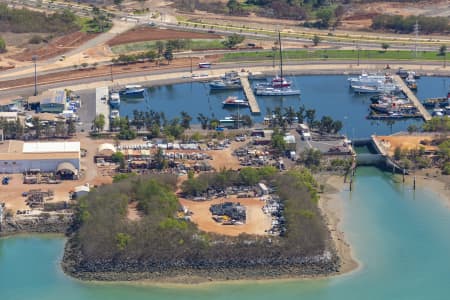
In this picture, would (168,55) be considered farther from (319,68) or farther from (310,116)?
(310,116)

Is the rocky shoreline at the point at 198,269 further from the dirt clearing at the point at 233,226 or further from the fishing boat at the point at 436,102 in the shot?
the fishing boat at the point at 436,102

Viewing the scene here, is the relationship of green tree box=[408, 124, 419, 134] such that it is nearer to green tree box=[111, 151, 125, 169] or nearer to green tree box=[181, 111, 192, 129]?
green tree box=[181, 111, 192, 129]

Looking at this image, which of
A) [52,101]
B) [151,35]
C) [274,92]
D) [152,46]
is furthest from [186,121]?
[151,35]

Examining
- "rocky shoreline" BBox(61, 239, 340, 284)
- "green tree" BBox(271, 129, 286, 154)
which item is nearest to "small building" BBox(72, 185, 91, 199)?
"rocky shoreline" BBox(61, 239, 340, 284)

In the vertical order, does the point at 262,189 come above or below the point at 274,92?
below

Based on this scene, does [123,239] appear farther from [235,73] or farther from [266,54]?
[266,54]

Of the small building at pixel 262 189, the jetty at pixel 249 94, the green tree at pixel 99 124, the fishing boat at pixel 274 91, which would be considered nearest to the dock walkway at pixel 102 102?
the green tree at pixel 99 124
